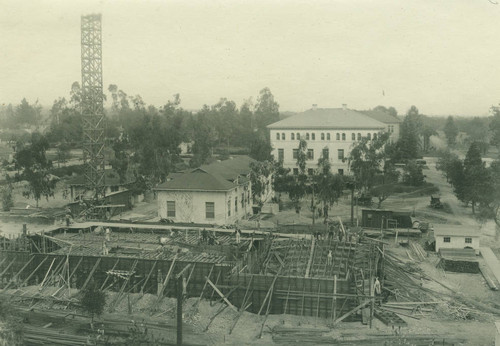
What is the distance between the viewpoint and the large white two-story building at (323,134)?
2266 inches

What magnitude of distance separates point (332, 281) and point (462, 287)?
7386 mm

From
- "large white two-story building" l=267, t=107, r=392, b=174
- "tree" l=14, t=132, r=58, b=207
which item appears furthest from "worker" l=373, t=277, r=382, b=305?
"large white two-story building" l=267, t=107, r=392, b=174

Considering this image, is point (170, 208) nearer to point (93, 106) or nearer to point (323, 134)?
point (93, 106)

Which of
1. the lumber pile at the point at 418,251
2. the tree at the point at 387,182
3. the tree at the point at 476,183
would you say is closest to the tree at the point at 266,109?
the tree at the point at 387,182

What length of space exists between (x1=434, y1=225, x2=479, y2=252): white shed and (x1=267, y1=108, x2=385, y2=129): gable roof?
28973 millimetres

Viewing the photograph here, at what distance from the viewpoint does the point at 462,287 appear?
2392 cm

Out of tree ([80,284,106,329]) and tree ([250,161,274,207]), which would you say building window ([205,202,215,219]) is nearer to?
tree ([250,161,274,207])

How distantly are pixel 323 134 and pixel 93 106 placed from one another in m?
29.3

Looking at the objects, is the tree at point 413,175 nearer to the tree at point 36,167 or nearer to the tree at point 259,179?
the tree at point 259,179

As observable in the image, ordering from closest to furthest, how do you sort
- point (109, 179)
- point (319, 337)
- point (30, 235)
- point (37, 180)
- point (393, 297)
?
point (319, 337), point (393, 297), point (30, 235), point (37, 180), point (109, 179)

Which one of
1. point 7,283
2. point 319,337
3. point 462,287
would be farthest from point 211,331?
point 462,287

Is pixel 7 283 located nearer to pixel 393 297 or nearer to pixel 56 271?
pixel 56 271

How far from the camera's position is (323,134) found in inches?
2320

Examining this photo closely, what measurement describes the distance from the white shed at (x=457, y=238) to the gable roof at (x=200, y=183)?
13820 millimetres
